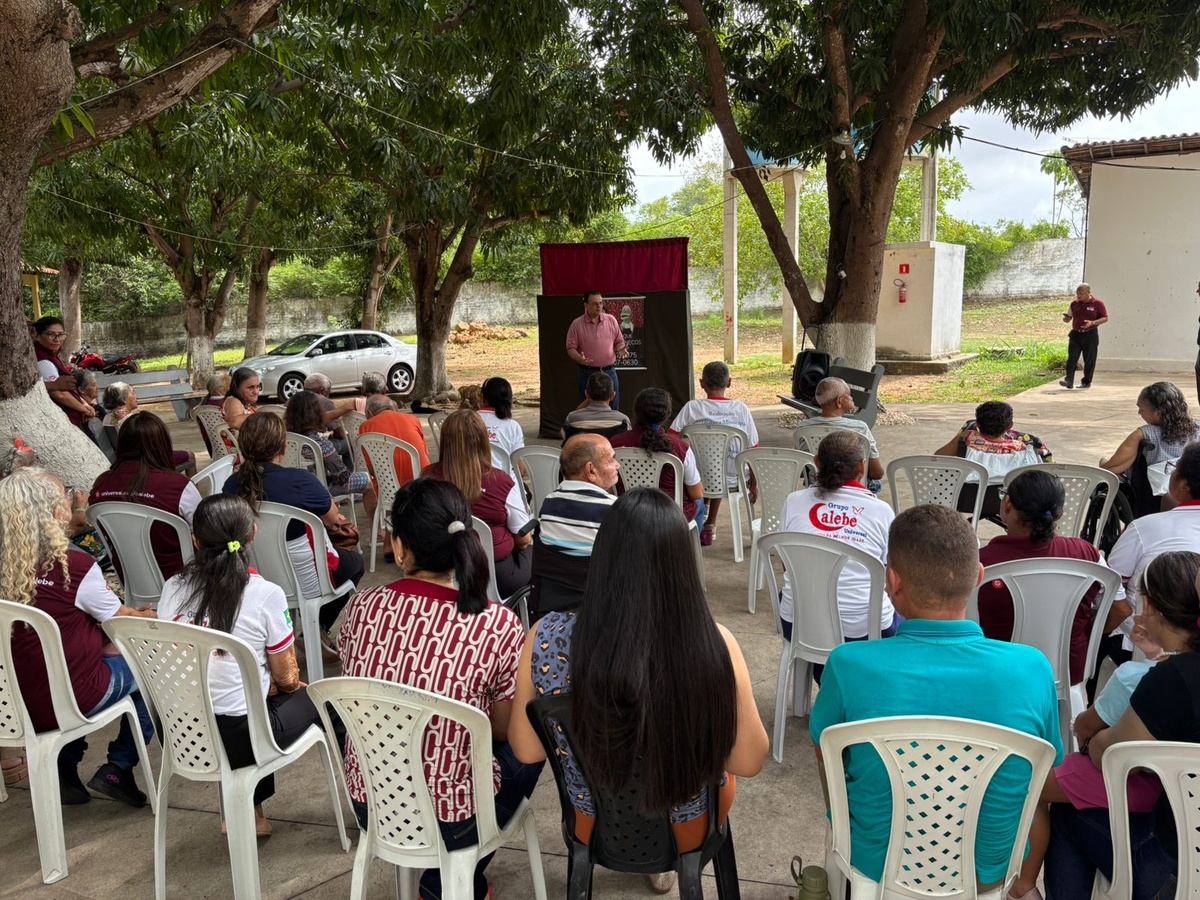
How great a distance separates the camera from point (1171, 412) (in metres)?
4.30

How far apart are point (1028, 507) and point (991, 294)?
31196mm

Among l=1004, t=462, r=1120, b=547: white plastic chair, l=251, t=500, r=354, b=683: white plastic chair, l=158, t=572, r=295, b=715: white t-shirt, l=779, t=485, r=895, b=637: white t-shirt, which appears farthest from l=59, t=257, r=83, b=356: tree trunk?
l=1004, t=462, r=1120, b=547: white plastic chair

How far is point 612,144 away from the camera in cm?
1159

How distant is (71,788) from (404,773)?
5.87 ft

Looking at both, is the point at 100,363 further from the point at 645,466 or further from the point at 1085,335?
the point at 1085,335

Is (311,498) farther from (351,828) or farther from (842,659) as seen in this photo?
(842,659)

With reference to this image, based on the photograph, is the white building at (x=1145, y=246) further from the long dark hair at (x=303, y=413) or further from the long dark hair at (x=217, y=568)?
the long dark hair at (x=217, y=568)

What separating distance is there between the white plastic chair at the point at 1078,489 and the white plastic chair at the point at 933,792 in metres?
2.52

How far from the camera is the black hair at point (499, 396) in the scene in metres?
5.46

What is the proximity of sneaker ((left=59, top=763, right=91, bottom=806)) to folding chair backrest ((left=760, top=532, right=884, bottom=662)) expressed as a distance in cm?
250

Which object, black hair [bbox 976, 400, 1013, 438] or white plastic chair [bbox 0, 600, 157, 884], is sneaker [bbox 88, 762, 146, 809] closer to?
white plastic chair [bbox 0, 600, 157, 884]

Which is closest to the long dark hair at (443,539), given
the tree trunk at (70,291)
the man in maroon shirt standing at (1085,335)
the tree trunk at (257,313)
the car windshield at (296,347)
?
the man in maroon shirt standing at (1085,335)

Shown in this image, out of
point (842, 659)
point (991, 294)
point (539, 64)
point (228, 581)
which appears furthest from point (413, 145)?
point (991, 294)

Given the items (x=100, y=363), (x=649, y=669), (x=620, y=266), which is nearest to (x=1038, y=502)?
(x=649, y=669)
